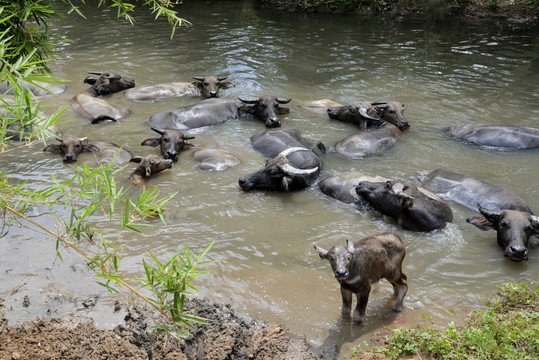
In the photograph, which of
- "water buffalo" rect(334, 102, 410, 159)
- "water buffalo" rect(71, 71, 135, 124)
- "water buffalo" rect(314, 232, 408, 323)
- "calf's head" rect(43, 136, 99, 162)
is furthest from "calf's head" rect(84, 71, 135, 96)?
"water buffalo" rect(314, 232, 408, 323)

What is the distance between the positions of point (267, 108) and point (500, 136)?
426cm

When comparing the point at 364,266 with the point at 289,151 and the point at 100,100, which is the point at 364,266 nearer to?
the point at 289,151

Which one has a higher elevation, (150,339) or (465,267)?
(150,339)

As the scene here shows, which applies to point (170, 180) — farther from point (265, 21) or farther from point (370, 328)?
point (265, 21)

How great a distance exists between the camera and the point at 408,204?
658cm

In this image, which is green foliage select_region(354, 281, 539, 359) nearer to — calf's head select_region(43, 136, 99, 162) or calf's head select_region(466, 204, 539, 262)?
calf's head select_region(466, 204, 539, 262)

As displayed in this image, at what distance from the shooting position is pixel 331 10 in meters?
21.3

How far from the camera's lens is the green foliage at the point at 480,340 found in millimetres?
3869

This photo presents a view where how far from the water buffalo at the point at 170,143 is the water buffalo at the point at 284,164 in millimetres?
1225

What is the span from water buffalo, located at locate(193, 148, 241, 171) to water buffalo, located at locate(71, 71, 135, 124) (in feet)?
8.46

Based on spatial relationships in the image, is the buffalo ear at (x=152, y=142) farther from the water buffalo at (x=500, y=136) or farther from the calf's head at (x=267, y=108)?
the water buffalo at (x=500, y=136)

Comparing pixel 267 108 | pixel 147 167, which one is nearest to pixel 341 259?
pixel 147 167

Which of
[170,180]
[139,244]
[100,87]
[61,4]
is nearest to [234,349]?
[139,244]

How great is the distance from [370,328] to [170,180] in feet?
13.8
